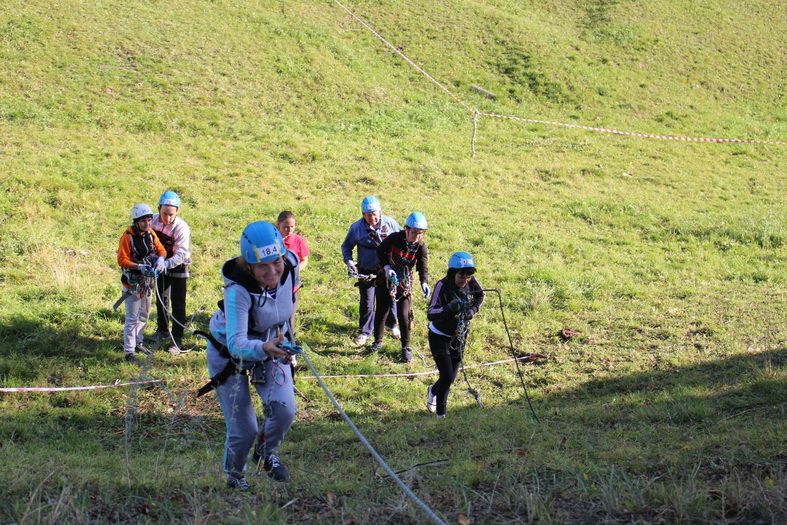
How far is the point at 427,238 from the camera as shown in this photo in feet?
51.2

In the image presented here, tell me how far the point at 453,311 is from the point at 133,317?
440 cm

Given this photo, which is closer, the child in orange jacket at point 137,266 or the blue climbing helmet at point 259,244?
the blue climbing helmet at point 259,244

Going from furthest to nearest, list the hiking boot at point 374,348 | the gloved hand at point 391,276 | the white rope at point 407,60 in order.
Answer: the white rope at point 407,60 < the hiking boot at point 374,348 < the gloved hand at point 391,276

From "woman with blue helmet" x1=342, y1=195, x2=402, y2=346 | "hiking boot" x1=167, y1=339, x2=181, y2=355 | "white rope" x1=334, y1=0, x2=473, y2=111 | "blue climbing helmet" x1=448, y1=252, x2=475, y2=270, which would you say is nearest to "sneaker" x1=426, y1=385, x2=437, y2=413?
"blue climbing helmet" x1=448, y1=252, x2=475, y2=270

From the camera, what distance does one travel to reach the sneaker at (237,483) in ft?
17.8

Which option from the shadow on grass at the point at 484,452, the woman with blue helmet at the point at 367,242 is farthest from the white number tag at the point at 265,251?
the woman with blue helmet at the point at 367,242

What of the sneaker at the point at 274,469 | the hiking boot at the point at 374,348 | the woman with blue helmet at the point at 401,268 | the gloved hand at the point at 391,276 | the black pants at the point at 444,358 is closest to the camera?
the sneaker at the point at 274,469

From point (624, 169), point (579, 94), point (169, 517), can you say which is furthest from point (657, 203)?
point (169, 517)

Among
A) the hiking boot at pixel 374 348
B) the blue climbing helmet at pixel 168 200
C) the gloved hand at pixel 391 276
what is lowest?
the hiking boot at pixel 374 348

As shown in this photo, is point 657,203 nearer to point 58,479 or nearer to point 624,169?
point 624,169

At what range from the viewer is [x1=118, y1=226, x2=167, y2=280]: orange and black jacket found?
9.61 m

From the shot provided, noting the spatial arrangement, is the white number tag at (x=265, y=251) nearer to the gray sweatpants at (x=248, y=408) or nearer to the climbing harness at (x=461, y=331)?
the gray sweatpants at (x=248, y=408)

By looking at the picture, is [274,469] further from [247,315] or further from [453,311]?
[453,311]

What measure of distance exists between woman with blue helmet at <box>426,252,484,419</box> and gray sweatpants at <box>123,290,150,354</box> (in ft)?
13.1
